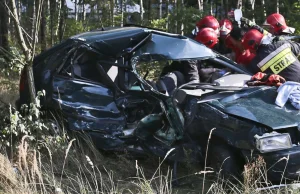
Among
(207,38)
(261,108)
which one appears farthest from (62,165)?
(207,38)

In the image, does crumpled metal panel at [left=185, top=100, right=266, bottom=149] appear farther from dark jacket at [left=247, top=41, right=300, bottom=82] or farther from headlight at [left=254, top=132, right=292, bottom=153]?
dark jacket at [left=247, top=41, right=300, bottom=82]

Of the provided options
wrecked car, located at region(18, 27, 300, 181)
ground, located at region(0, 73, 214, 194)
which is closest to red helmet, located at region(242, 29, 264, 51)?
wrecked car, located at region(18, 27, 300, 181)

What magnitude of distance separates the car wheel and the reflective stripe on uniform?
A: 1.95 m

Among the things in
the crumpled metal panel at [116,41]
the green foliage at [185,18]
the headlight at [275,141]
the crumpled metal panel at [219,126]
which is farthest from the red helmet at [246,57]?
the green foliage at [185,18]

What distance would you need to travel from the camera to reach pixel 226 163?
4.53 m

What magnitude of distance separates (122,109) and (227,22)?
10.9ft

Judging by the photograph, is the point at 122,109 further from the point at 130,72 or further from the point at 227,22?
the point at 227,22

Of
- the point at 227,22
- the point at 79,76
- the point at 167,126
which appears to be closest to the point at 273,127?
the point at 167,126

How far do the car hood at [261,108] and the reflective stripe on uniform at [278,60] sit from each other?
126cm

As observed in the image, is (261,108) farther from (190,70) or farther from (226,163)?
(190,70)

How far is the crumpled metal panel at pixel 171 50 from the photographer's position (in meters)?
5.44

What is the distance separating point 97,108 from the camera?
5.68 meters

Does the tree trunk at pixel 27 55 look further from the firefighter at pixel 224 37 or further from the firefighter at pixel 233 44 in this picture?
the firefighter at pixel 224 37

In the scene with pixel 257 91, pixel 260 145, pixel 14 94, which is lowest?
pixel 14 94
